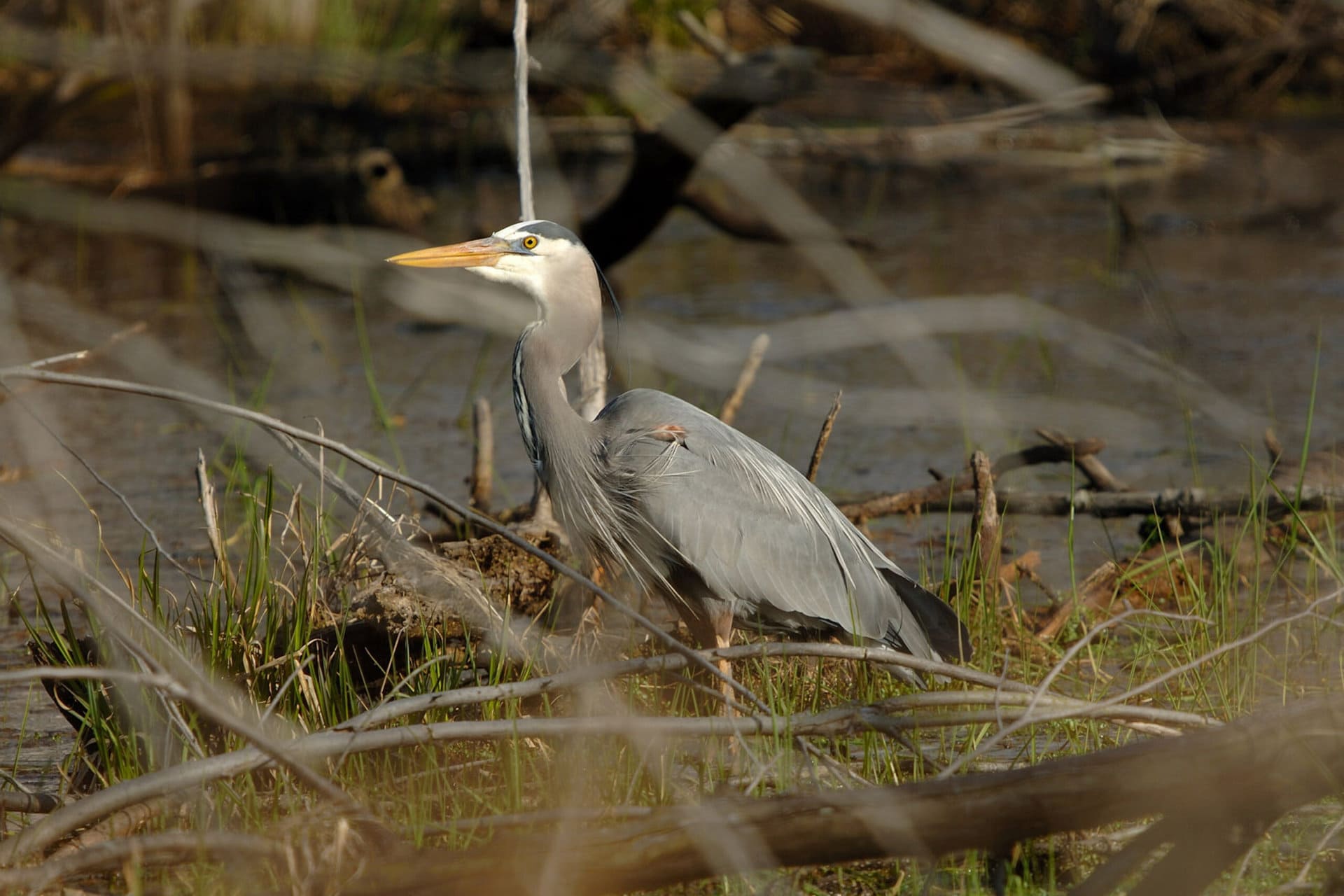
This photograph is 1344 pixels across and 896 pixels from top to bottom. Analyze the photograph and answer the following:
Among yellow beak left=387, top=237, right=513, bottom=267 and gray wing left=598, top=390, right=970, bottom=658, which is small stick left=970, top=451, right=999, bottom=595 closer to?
gray wing left=598, top=390, right=970, bottom=658

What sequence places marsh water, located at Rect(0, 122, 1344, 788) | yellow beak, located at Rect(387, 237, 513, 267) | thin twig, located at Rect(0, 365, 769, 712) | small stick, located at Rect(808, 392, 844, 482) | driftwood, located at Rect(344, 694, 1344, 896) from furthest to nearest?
small stick, located at Rect(808, 392, 844, 482) → yellow beak, located at Rect(387, 237, 513, 267) → marsh water, located at Rect(0, 122, 1344, 788) → thin twig, located at Rect(0, 365, 769, 712) → driftwood, located at Rect(344, 694, 1344, 896)

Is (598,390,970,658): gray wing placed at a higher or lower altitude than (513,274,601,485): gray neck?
lower

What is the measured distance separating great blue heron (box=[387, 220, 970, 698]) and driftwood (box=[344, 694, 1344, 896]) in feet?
4.76

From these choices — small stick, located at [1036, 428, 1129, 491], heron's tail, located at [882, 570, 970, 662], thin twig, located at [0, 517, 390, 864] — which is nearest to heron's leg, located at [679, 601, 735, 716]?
heron's tail, located at [882, 570, 970, 662]

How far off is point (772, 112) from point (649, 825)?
1033mm

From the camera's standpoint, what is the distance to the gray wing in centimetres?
357

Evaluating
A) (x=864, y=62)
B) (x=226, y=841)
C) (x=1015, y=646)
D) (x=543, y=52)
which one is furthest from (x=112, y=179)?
(x=543, y=52)

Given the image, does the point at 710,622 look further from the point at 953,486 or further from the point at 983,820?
the point at 983,820

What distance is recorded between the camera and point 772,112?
6.30 feet

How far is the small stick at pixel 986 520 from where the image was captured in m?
3.64

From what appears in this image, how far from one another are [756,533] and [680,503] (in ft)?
0.71

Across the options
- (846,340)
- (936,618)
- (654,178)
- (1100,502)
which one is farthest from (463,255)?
(654,178)

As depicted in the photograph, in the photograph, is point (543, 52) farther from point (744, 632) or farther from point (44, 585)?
point (44, 585)

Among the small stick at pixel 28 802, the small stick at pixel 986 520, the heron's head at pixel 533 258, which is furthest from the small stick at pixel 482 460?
the small stick at pixel 28 802
